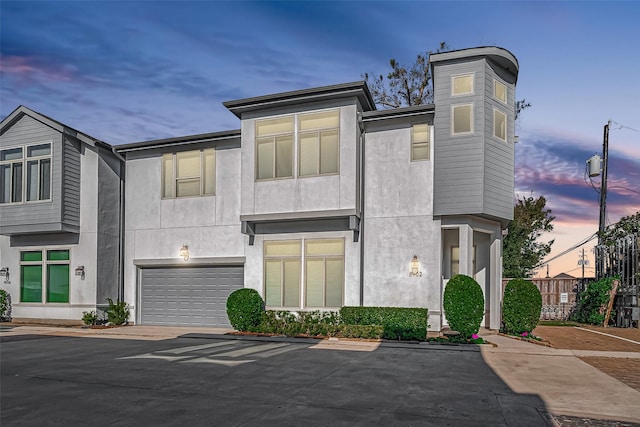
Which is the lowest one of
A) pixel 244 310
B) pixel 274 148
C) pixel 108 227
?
pixel 244 310

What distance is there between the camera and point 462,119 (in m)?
15.8

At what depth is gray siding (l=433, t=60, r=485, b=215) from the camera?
1538cm

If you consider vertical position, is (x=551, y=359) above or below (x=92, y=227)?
below

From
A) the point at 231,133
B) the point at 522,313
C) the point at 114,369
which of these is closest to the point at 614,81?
the point at 522,313

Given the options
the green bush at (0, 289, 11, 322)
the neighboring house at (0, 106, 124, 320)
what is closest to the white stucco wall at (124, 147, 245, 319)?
the neighboring house at (0, 106, 124, 320)

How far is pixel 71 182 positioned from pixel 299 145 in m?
9.44

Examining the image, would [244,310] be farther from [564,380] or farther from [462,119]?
[564,380]

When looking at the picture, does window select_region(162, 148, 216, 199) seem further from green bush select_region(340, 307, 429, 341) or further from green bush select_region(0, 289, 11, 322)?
green bush select_region(0, 289, 11, 322)

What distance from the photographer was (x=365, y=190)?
16750mm

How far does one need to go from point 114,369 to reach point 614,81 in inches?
648

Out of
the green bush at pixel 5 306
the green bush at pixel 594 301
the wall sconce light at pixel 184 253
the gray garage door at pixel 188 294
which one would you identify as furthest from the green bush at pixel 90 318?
the green bush at pixel 594 301

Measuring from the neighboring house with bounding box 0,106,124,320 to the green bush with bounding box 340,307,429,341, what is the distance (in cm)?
1063

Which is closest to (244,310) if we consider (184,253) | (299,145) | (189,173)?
(184,253)

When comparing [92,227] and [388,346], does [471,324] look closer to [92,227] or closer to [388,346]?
[388,346]
